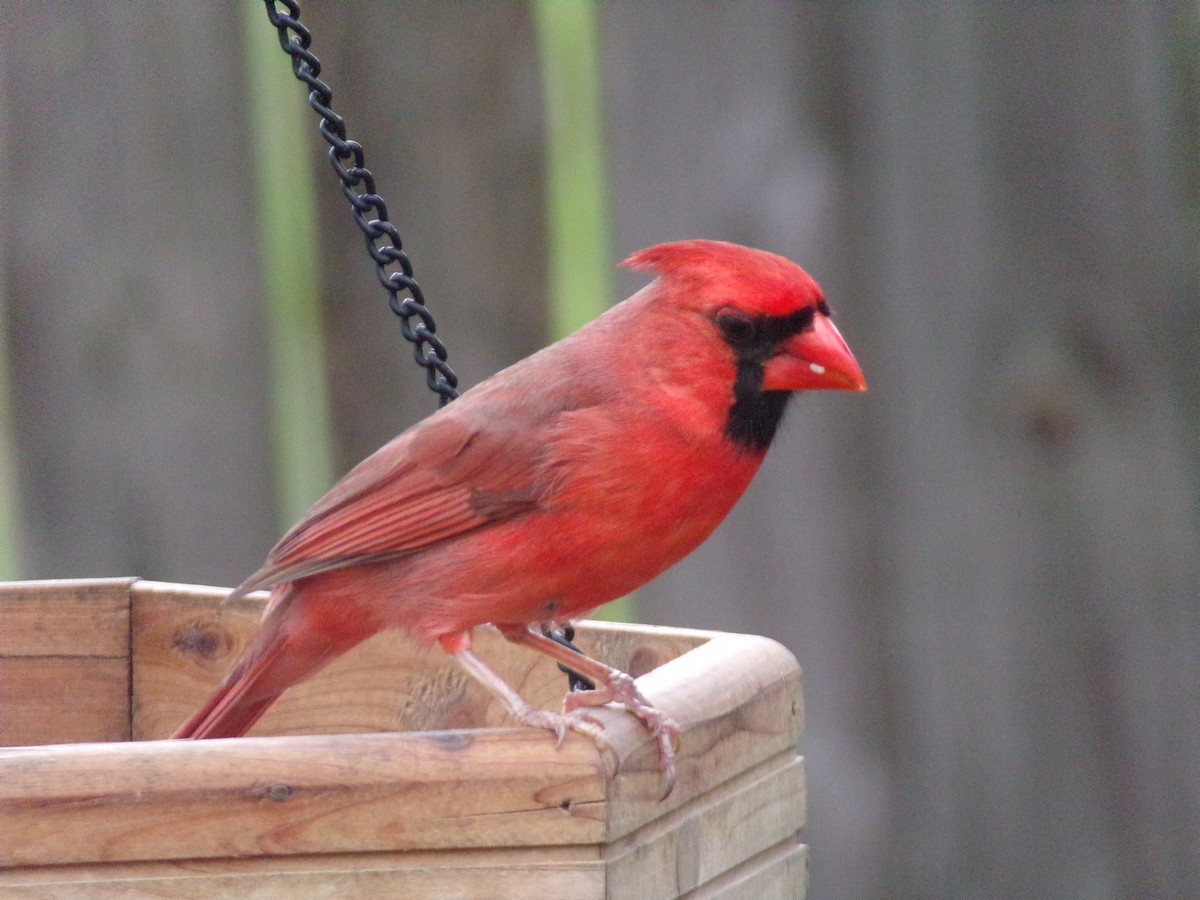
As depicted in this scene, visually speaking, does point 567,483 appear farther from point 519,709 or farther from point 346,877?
point 346,877

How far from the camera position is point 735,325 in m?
1.97

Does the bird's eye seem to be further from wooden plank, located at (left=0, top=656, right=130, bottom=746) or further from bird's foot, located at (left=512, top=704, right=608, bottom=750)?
wooden plank, located at (left=0, top=656, right=130, bottom=746)

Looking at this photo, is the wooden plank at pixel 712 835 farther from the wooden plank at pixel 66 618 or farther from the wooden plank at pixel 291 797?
the wooden plank at pixel 66 618

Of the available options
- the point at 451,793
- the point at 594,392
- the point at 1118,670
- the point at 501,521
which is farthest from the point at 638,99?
the point at 451,793

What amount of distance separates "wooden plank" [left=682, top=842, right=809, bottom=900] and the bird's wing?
44 centimetres

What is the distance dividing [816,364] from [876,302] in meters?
0.45

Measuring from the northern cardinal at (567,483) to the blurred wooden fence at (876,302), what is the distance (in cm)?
40

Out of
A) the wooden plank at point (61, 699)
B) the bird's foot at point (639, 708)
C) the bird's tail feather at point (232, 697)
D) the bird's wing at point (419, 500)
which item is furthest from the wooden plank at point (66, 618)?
the bird's foot at point (639, 708)

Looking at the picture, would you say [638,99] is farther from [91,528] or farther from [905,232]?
[91,528]

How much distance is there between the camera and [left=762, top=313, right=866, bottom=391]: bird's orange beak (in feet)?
6.32

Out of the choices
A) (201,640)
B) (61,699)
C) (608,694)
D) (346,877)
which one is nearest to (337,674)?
(201,640)

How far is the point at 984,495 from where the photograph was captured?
237 cm

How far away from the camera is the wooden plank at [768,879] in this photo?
182cm

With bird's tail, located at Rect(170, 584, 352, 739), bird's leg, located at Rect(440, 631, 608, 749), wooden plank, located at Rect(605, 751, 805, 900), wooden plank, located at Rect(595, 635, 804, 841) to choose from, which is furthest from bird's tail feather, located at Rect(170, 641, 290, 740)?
wooden plank, located at Rect(605, 751, 805, 900)
